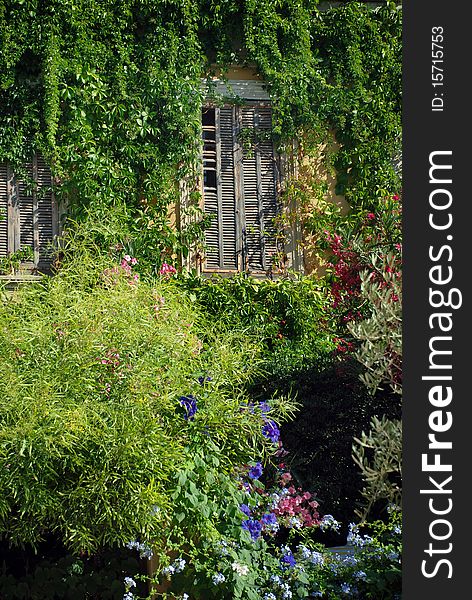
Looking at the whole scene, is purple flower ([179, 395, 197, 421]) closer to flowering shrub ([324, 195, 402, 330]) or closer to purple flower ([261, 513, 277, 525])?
purple flower ([261, 513, 277, 525])

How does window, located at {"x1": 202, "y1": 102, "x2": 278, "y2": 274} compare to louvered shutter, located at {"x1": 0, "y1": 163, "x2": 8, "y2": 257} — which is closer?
louvered shutter, located at {"x1": 0, "y1": 163, "x2": 8, "y2": 257}

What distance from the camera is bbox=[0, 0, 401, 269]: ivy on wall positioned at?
28.3 ft

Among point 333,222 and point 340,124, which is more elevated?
point 340,124

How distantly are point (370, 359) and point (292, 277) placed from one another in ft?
11.6

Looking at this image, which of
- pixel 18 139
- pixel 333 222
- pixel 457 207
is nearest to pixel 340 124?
pixel 333 222

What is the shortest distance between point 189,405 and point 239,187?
4292mm

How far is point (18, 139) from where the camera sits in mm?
8625

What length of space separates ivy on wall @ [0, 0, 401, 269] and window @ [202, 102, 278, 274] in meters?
0.25

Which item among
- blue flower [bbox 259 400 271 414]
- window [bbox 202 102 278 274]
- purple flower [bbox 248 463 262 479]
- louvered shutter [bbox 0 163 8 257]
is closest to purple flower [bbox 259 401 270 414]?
blue flower [bbox 259 400 271 414]

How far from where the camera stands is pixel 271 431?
18.7 feet

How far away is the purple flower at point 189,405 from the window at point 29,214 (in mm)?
3779

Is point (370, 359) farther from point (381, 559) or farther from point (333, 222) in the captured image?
point (333, 222)

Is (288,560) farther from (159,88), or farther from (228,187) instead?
(159,88)

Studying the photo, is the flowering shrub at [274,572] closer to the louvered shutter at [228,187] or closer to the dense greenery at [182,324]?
the dense greenery at [182,324]
